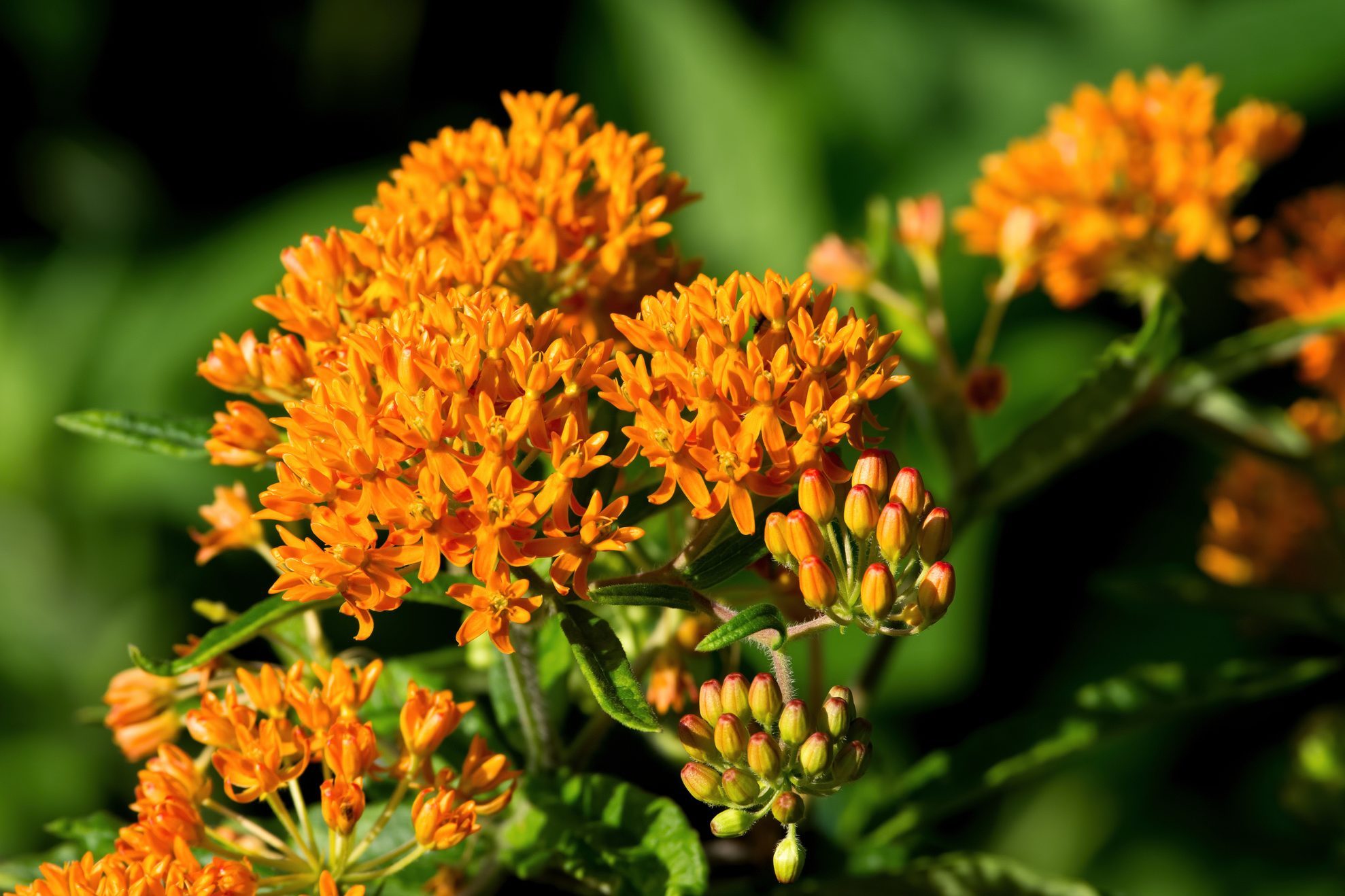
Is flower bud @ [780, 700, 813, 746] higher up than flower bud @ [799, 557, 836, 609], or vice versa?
flower bud @ [799, 557, 836, 609]

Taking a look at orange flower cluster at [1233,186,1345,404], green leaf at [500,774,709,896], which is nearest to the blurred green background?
orange flower cluster at [1233,186,1345,404]

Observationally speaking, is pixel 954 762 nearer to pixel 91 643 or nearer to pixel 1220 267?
pixel 1220 267

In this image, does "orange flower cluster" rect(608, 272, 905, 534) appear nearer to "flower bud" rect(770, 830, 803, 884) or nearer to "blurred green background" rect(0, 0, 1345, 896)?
"flower bud" rect(770, 830, 803, 884)

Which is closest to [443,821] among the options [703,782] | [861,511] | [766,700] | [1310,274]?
[703,782]

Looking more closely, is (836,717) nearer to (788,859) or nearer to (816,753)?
(816,753)

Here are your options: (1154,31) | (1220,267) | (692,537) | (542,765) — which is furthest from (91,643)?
Answer: (1154,31)

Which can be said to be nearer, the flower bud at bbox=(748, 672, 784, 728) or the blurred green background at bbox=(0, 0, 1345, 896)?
the flower bud at bbox=(748, 672, 784, 728)
